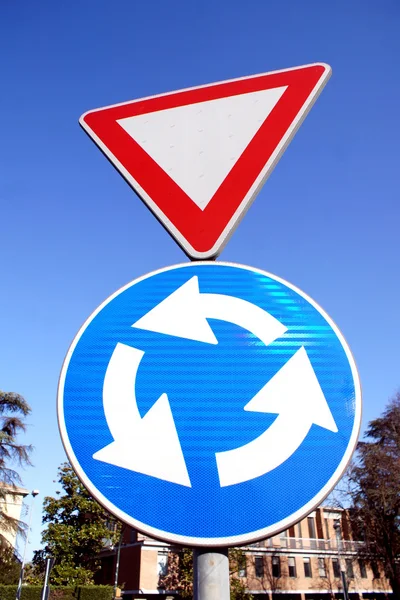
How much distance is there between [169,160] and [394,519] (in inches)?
1110

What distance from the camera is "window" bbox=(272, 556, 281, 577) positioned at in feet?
116

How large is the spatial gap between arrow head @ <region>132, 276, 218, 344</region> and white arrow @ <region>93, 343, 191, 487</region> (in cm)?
18

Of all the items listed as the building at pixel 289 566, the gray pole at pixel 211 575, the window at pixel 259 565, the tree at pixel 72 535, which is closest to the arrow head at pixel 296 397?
the gray pole at pixel 211 575

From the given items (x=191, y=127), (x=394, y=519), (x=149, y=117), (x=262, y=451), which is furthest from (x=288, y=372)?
(x=394, y=519)

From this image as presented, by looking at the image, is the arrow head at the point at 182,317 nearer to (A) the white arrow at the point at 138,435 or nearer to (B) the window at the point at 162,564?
(A) the white arrow at the point at 138,435

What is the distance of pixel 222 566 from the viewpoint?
3.99ft

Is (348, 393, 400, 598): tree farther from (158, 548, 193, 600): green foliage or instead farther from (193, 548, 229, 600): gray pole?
(193, 548, 229, 600): gray pole

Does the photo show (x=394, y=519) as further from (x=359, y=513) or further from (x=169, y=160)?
(x=169, y=160)

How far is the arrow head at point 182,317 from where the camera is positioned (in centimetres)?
151

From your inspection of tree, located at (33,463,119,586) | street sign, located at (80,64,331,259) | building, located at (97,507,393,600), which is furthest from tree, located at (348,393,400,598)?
street sign, located at (80,64,331,259)

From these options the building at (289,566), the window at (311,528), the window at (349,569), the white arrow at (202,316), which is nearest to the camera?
the white arrow at (202,316)

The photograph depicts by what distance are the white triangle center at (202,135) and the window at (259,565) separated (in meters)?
38.5

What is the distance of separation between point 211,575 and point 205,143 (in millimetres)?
1544

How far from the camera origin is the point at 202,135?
201cm
